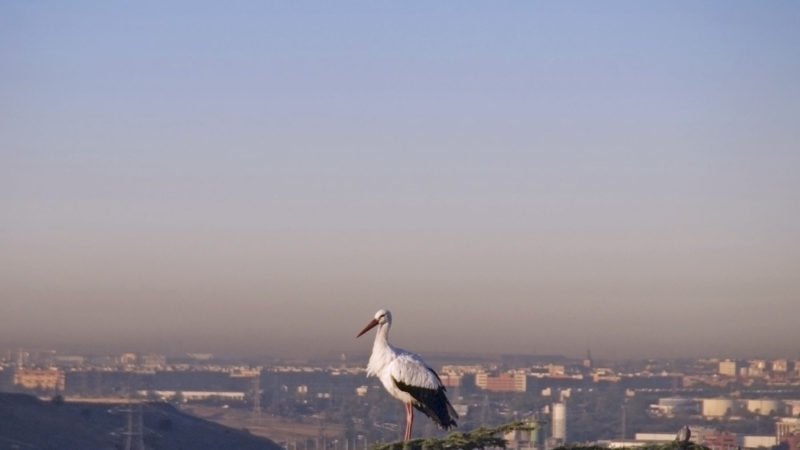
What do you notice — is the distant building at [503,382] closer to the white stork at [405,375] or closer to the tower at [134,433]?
the tower at [134,433]

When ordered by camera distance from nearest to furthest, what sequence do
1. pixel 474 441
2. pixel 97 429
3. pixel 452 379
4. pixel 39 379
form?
pixel 474 441 < pixel 97 429 < pixel 452 379 < pixel 39 379

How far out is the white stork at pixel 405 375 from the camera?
81.8 ft

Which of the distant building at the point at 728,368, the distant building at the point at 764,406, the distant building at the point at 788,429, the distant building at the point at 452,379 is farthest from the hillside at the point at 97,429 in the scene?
the distant building at the point at 728,368

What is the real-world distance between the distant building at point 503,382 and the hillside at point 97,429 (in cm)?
1832

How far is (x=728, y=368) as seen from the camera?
134 m

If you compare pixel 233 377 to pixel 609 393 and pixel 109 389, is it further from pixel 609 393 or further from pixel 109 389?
pixel 609 393

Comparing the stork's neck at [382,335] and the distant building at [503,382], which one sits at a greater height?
the distant building at [503,382]

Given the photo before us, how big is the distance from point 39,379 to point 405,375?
392 feet

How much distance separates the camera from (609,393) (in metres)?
133

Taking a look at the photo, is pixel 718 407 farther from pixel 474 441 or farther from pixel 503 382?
pixel 474 441

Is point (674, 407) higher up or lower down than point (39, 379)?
lower down

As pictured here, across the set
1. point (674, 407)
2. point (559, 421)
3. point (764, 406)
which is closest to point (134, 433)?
point (559, 421)

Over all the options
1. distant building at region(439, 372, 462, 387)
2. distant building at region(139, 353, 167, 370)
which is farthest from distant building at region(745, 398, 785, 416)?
distant building at region(139, 353, 167, 370)

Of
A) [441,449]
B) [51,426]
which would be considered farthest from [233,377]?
[441,449]
